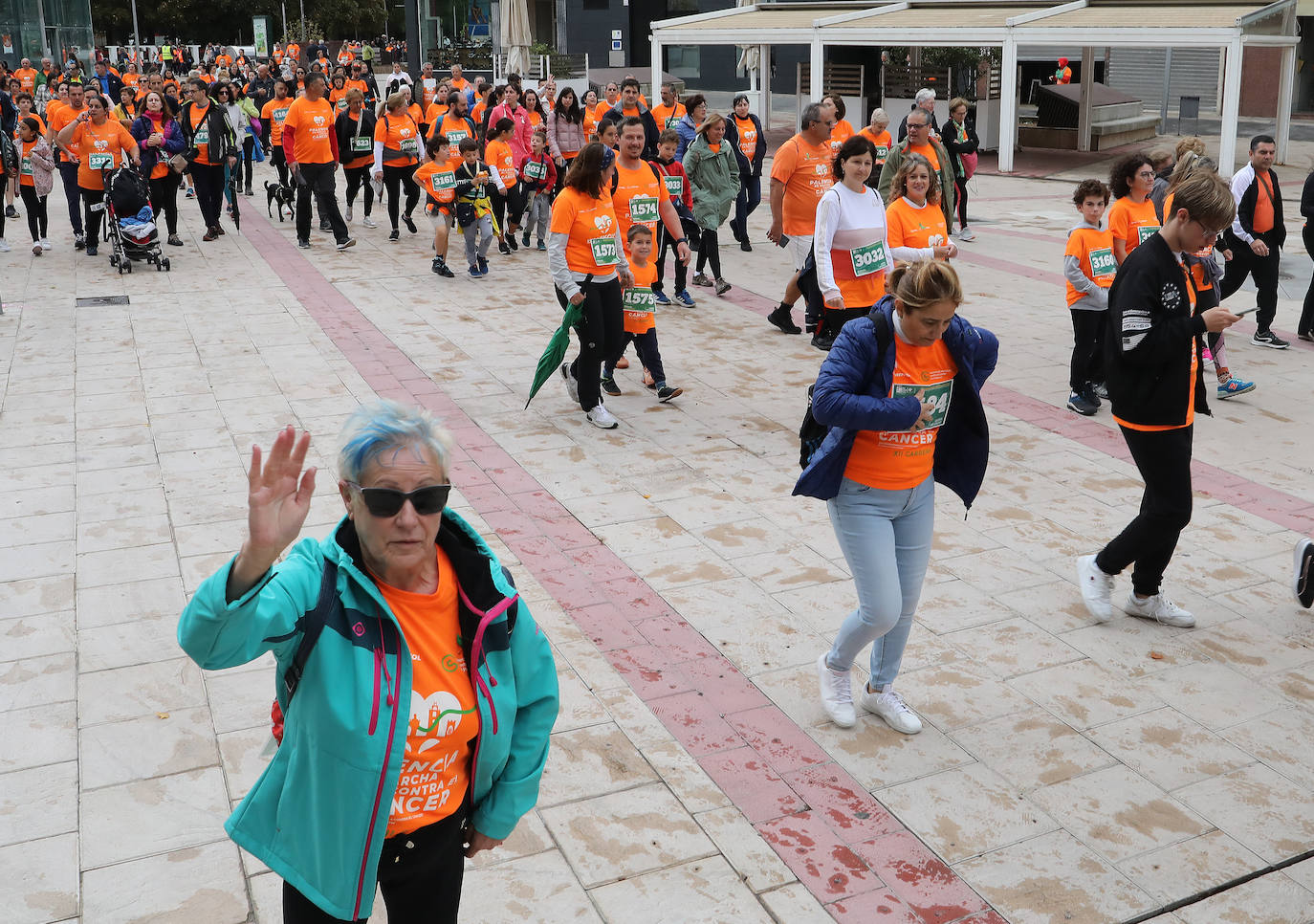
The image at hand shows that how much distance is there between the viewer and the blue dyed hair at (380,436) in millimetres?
2639

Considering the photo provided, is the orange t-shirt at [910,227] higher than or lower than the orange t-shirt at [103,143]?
lower

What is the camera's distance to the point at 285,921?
2.77 metres

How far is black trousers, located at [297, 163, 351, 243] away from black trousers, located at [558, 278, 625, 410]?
8.05 m

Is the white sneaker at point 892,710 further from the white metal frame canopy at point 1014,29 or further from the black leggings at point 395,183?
the white metal frame canopy at point 1014,29

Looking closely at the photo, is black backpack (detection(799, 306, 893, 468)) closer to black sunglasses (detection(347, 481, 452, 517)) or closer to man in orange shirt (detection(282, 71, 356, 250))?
black sunglasses (detection(347, 481, 452, 517))

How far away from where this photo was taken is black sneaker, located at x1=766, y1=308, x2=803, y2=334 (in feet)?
37.3

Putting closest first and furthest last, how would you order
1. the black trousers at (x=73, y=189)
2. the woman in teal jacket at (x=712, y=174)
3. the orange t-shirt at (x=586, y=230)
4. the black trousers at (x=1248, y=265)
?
the orange t-shirt at (x=586, y=230), the black trousers at (x=1248, y=265), the woman in teal jacket at (x=712, y=174), the black trousers at (x=73, y=189)

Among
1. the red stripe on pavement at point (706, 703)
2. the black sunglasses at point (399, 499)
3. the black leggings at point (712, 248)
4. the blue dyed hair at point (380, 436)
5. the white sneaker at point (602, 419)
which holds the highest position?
the blue dyed hair at point (380, 436)

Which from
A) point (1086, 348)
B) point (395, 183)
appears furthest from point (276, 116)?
point (1086, 348)

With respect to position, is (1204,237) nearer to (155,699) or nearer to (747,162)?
(155,699)

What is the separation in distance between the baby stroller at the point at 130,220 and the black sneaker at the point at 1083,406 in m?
10.3

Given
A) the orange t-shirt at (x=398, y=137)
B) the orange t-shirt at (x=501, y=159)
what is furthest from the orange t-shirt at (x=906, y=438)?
the orange t-shirt at (x=398, y=137)

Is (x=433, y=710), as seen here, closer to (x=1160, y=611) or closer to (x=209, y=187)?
(x=1160, y=611)

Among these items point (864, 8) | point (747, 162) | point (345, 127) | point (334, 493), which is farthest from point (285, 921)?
point (864, 8)
